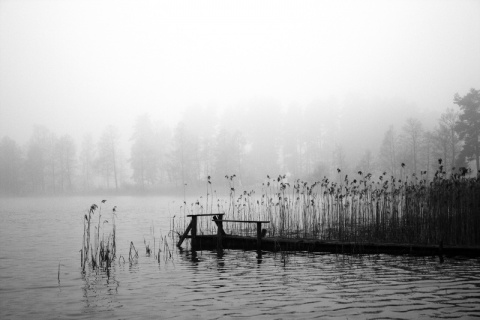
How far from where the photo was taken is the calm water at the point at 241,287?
898 cm

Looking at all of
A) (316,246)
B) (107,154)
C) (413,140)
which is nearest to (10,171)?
(107,154)

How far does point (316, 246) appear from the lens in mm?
16203

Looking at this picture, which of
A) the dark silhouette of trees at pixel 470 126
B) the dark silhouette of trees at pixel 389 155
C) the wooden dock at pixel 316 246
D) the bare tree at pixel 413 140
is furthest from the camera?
the dark silhouette of trees at pixel 389 155

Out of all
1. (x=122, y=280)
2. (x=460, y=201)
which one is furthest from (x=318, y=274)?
(x=460, y=201)

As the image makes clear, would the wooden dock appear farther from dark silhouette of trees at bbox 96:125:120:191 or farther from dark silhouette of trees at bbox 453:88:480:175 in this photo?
dark silhouette of trees at bbox 96:125:120:191

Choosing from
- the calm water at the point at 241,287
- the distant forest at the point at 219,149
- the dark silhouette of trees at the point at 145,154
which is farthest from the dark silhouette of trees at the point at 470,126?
the dark silhouette of trees at the point at 145,154

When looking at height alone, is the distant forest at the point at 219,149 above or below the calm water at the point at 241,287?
above

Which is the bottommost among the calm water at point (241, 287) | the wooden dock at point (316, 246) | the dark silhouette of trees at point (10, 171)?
the calm water at point (241, 287)

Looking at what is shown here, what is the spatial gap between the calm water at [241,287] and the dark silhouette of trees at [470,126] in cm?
3697

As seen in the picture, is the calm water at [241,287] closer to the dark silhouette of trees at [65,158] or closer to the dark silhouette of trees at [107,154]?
the dark silhouette of trees at [107,154]

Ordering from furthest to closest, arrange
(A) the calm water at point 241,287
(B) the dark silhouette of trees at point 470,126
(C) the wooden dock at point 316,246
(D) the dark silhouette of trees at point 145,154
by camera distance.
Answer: (D) the dark silhouette of trees at point 145,154, (B) the dark silhouette of trees at point 470,126, (C) the wooden dock at point 316,246, (A) the calm water at point 241,287

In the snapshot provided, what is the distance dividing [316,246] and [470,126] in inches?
1507

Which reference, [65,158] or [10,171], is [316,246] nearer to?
[65,158]

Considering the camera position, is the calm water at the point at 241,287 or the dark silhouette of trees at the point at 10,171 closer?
the calm water at the point at 241,287
